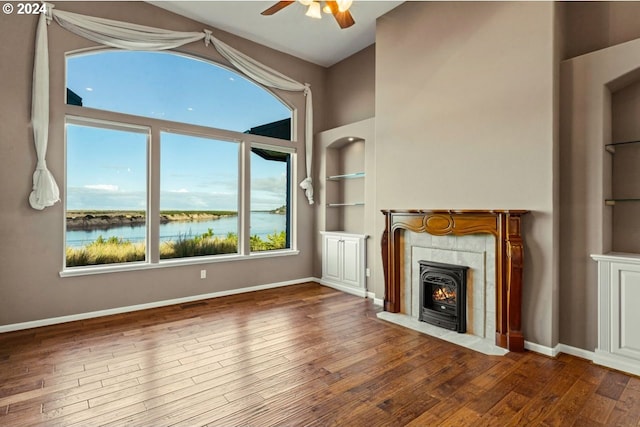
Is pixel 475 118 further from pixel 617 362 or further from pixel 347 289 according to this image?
pixel 347 289

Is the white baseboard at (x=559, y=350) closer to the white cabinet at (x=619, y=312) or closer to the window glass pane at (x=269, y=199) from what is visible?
the white cabinet at (x=619, y=312)

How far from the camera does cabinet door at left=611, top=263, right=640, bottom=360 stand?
2619 millimetres

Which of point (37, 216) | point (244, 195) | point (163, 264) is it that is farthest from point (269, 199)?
point (37, 216)

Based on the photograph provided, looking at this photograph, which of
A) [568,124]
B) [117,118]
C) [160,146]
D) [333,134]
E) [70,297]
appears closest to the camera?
[568,124]

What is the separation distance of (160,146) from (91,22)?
1.55m

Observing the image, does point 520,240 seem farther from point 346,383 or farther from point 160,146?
point 160,146

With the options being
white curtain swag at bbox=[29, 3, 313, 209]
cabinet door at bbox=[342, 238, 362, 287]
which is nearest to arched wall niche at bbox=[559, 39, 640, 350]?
cabinet door at bbox=[342, 238, 362, 287]

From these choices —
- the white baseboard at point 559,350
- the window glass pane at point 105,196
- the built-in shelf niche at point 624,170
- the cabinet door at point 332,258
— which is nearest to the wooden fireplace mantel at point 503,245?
the white baseboard at point 559,350

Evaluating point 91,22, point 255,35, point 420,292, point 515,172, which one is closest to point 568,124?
point 515,172

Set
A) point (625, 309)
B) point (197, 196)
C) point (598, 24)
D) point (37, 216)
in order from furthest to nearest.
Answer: point (197, 196), point (37, 216), point (598, 24), point (625, 309)

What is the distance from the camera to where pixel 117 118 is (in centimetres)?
409

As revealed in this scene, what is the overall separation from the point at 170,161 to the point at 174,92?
99 centimetres

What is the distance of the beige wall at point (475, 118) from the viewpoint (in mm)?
2988

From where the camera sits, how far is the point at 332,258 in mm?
5543
